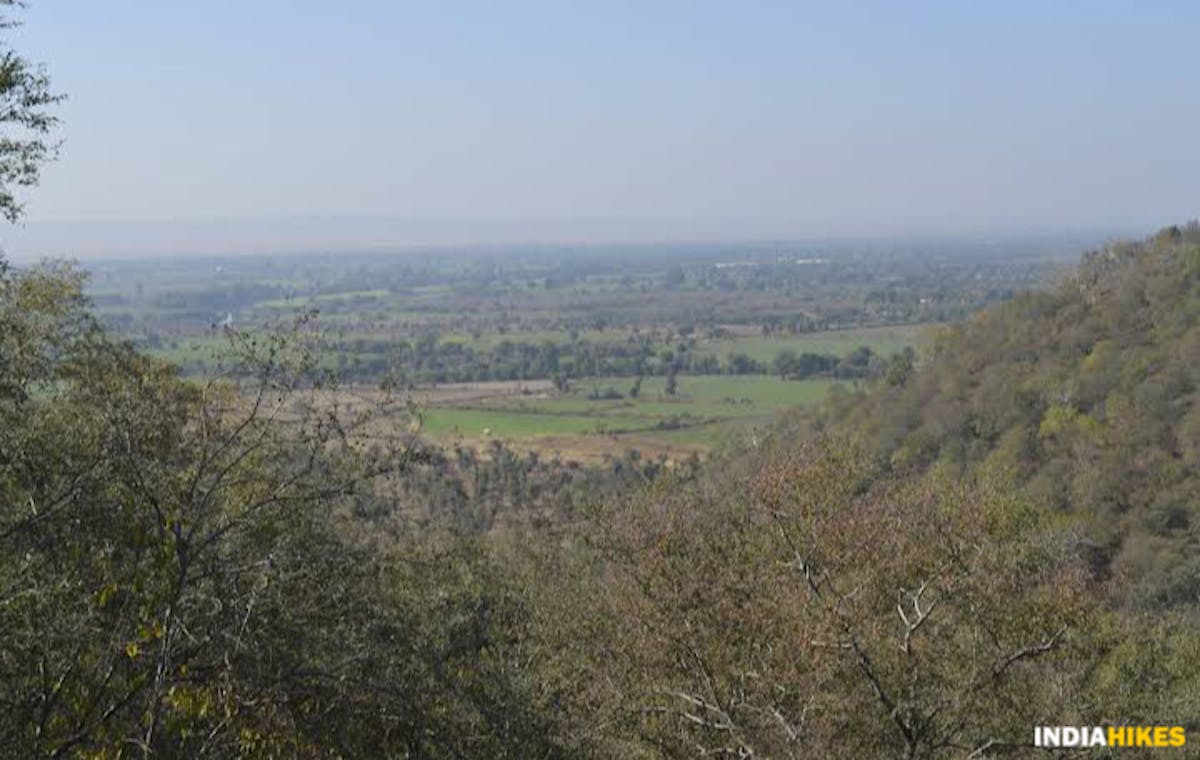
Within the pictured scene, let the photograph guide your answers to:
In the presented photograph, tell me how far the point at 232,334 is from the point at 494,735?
3.04 metres

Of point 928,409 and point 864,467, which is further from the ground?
point 864,467

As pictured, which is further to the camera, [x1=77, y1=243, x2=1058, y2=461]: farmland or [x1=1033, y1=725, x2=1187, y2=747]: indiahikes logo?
[x1=77, y1=243, x2=1058, y2=461]: farmland

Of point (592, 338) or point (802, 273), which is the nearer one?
point (592, 338)

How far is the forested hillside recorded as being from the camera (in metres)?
25.3

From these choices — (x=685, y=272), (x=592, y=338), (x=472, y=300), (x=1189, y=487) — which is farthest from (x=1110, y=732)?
(x=685, y=272)

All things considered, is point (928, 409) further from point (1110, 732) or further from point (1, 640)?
point (1, 640)

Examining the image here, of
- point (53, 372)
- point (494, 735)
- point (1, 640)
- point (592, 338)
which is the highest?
point (53, 372)

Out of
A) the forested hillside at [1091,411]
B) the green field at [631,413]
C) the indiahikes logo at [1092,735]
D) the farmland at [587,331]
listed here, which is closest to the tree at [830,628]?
the indiahikes logo at [1092,735]

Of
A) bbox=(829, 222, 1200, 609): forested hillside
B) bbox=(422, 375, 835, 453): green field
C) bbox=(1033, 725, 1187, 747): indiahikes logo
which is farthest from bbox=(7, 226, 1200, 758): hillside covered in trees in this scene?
bbox=(422, 375, 835, 453): green field

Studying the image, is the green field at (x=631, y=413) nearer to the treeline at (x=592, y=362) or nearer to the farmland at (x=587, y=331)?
the farmland at (x=587, y=331)

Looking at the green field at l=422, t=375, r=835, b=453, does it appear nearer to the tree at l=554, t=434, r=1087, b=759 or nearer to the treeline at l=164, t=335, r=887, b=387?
the treeline at l=164, t=335, r=887, b=387

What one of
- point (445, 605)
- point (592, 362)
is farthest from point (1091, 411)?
point (592, 362)

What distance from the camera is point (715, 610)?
956cm

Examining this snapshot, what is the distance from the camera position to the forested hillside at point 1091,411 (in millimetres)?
25297
